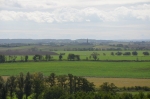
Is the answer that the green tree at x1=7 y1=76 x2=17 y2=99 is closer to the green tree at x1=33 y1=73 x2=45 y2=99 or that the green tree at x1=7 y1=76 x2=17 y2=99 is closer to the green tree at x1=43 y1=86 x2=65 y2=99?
the green tree at x1=33 y1=73 x2=45 y2=99

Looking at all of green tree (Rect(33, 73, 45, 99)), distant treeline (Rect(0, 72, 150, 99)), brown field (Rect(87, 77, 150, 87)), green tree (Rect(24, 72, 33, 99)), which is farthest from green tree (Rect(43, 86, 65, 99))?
brown field (Rect(87, 77, 150, 87))

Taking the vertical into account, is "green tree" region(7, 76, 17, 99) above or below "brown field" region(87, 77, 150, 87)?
above

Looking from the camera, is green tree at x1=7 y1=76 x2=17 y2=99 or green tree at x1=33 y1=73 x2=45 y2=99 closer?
green tree at x1=33 y1=73 x2=45 y2=99

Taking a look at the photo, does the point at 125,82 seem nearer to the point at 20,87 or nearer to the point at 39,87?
the point at 39,87

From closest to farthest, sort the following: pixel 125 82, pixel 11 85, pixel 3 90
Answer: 1. pixel 3 90
2. pixel 11 85
3. pixel 125 82

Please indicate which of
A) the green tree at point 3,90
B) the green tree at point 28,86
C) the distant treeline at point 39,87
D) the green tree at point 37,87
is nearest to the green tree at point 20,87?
the distant treeline at point 39,87

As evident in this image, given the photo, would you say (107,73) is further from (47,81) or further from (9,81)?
(9,81)

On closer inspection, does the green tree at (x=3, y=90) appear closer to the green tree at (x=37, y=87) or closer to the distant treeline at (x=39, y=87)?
the distant treeline at (x=39, y=87)

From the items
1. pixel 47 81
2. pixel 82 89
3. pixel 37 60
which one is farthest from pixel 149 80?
pixel 37 60

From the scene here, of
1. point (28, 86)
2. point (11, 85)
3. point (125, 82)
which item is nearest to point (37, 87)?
point (28, 86)

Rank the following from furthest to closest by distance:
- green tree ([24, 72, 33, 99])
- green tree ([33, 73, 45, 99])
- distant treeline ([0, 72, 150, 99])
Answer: green tree ([24, 72, 33, 99])
green tree ([33, 73, 45, 99])
distant treeline ([0, 72, 150, 99])

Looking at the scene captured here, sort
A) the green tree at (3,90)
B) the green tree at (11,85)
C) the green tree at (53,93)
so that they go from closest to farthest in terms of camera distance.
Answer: the green tree at (53,93) → the green tree at (3,90) → the green tree at (11,85)
